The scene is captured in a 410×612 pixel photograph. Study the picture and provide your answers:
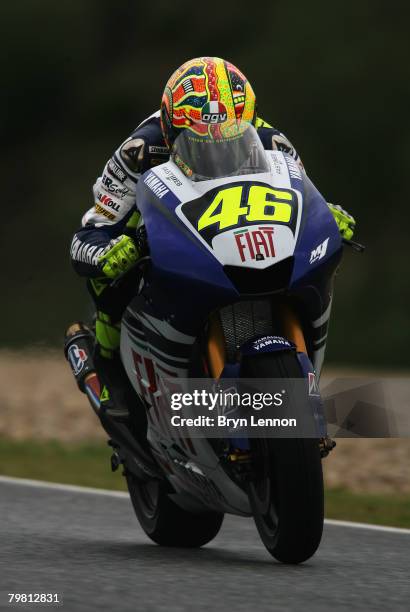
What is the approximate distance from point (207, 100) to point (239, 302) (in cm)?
89

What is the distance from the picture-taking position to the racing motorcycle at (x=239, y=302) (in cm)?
516

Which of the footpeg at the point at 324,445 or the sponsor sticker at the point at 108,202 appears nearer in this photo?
the footpeg at the point at 324,445

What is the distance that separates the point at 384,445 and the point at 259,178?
23.4ft

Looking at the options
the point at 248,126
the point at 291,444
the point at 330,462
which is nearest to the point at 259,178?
the point at 248,126

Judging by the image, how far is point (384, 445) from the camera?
12352 millimetres

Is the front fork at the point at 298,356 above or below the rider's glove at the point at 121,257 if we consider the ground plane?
below

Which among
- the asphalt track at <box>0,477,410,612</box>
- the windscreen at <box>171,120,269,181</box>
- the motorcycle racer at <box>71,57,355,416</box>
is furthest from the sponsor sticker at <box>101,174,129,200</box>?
the asphalt track at <box>0,477,410,612</box>

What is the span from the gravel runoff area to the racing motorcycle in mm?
1710

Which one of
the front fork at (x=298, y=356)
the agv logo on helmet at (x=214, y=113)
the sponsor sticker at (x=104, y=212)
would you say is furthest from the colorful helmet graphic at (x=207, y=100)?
the front fork at (x=298, y=356)

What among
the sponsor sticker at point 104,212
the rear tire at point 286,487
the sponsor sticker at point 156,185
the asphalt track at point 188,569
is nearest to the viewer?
the asphalt track at point 188,569

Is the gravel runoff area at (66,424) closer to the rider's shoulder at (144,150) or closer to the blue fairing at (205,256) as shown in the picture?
the rider's shoulder at (144,150)

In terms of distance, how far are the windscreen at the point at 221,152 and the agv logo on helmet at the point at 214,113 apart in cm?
3

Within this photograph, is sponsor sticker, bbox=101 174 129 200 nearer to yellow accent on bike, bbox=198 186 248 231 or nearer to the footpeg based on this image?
yellow accent on bike, bbox=198 186 248 231

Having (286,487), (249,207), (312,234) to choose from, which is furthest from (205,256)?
(286,487)
